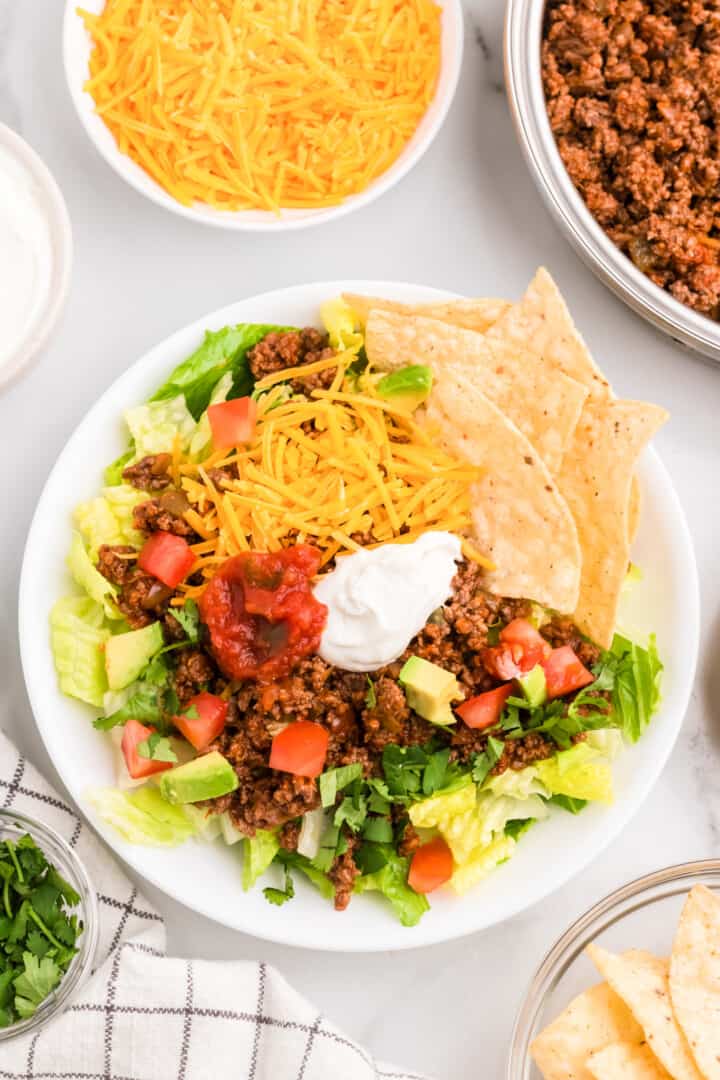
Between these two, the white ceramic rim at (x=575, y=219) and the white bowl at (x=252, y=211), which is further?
the white bowl at (x=252, y=211)

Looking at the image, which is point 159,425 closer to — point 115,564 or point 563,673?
point 115,564

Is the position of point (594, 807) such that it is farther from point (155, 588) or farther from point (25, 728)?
point (25, 728)

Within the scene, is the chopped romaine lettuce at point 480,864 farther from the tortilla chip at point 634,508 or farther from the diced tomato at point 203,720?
the tortilla chip at point 634,508

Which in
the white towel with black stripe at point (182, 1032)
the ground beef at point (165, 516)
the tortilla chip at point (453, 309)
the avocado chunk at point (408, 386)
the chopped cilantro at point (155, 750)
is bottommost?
the white towel with black stripe at point (182, 1032)

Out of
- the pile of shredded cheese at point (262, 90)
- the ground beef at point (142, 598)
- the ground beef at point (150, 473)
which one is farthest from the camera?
the pile of shredded cheese at point (262, 90)

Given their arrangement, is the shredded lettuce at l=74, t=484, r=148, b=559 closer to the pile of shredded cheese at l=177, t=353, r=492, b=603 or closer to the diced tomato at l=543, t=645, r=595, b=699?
the pile of shredded cheese at l=177, t=353, r=492, b=603

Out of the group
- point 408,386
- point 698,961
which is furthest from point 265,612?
point 698,961

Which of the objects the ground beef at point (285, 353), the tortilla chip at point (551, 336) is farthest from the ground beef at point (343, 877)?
the tortilla chip at point (551, 336)

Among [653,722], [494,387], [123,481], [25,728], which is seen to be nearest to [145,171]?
[123,481]
